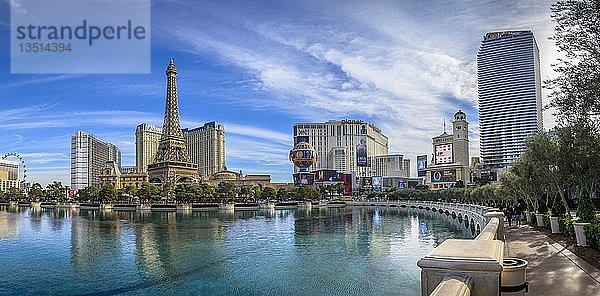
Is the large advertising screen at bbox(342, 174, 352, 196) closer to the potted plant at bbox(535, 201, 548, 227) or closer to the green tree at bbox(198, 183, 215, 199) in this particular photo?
the green tree at bbox(198, 183, 215, 199)

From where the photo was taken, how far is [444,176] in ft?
418

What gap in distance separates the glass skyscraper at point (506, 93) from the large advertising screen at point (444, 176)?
4307cm

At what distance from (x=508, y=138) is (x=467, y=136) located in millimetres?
13085

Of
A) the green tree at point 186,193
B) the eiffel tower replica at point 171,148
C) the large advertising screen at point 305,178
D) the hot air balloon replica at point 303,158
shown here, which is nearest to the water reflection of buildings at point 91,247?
the green tree at point 186,193

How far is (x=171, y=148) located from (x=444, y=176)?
79984mm

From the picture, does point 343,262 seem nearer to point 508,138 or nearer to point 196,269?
point 196,269

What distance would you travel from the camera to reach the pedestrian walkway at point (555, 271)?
10320 millimetres

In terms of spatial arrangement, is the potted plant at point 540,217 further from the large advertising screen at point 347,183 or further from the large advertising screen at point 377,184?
the large advertising screen at point 377,184

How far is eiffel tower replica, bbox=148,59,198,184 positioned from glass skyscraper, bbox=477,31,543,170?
9956cm

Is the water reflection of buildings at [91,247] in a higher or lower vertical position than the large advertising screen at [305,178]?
lower

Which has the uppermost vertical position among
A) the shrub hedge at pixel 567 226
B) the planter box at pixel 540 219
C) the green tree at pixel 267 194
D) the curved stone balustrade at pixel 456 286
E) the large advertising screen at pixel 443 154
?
the large advertising screen at pixel 443 154

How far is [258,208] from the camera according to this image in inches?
4075

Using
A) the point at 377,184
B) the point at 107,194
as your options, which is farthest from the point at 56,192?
the point at 377,184

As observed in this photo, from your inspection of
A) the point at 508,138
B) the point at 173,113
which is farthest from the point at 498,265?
the point at 508,138
